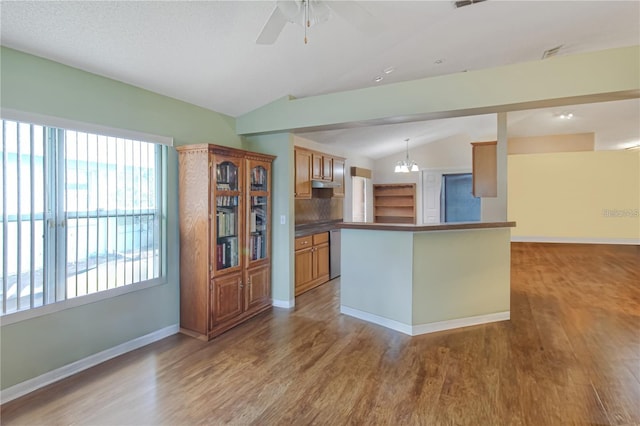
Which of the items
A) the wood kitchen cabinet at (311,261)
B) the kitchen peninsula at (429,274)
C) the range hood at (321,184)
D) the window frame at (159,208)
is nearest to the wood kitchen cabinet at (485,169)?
the kitchen peninsula at (429,274)

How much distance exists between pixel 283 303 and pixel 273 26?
307 centimetres

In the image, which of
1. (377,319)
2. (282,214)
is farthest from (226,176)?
(377,319)

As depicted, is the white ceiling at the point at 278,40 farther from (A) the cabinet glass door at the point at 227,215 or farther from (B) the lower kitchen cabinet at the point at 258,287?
(B) the lower kitchen cabinet at the point at 258,287

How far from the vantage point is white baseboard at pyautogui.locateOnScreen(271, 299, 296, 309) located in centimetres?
385

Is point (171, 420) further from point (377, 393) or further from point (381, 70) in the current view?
point (381, 70)

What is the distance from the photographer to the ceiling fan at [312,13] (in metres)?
1.61

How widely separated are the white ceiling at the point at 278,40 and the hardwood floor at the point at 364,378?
239 cm

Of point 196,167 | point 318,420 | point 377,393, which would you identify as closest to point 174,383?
point 318,420

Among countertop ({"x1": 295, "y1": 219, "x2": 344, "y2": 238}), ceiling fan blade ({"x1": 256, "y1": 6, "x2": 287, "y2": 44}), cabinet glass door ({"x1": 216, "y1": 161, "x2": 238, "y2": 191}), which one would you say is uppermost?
ceiling fan blade ({"x1": 256, "y1": 6, "x2": 287, "y2": 44})

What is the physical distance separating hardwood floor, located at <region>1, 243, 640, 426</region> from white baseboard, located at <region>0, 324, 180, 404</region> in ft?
0.25

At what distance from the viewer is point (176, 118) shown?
309cm

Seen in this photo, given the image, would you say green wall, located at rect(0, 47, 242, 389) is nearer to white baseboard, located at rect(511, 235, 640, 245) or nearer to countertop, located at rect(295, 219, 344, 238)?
countertop, located at rect(295, 219, 344, 238)

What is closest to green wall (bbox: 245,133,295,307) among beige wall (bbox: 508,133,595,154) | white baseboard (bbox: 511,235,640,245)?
white baseboard (bbox: 511,235,640,245)

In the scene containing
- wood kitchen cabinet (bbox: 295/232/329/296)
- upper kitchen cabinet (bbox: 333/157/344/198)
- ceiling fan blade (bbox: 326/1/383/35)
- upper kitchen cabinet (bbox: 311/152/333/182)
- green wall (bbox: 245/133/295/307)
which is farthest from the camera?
upper kitchen cabinet (bbox: 333/157/344/198)
